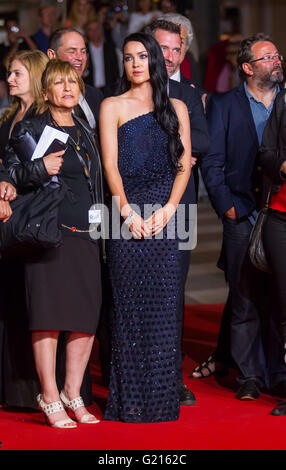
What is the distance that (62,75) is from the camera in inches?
186

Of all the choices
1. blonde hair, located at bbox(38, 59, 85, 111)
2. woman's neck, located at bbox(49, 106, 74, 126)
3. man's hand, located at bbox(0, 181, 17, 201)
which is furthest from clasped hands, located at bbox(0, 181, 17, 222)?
blonde hair, located at bbox(38, 59, 85, 111)

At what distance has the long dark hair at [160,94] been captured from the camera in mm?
4727

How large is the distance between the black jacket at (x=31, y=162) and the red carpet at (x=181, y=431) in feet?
3.89

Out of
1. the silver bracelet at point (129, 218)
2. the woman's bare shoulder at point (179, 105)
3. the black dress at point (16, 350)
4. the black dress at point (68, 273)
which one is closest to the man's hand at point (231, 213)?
the woman's bare shoulder at point (179, 105)

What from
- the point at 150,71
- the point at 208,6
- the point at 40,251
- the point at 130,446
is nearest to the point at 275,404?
the point at 130,446

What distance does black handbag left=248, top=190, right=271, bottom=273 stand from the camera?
504 centimetres

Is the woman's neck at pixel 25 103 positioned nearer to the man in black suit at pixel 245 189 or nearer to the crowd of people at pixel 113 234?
the crowd of people at pixel 113 234

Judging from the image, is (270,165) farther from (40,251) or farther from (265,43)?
(40,251)

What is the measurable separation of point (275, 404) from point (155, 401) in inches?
29.8

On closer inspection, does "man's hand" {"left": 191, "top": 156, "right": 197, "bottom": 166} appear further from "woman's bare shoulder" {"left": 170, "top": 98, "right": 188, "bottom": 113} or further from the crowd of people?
"woman's bare shoulder" {"left": 170, "top": 98, "right": 188, "bottom": 113}

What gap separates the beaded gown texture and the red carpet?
114mm

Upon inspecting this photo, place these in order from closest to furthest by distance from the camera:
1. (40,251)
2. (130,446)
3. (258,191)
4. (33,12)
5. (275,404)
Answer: (130,446)
(40,251)
(275,404)
(258,191)
(33,12)

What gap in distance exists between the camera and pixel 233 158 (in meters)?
5.47

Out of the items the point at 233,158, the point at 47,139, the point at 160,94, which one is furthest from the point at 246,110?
the point at 47,139
